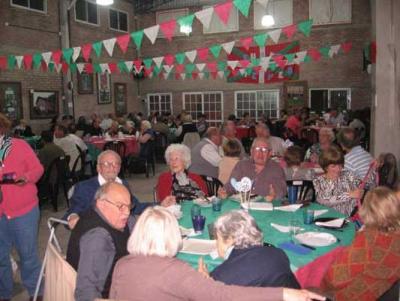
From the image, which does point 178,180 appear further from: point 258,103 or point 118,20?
point 118,20

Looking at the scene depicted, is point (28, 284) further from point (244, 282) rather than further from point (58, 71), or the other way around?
point (58, 71)

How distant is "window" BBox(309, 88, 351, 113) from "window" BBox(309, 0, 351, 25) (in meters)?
2.16

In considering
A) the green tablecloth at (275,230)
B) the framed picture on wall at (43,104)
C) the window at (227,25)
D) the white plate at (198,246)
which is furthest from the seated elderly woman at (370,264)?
the window at (227,25)

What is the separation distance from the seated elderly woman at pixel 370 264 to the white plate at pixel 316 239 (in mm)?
278

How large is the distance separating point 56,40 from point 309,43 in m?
7.83

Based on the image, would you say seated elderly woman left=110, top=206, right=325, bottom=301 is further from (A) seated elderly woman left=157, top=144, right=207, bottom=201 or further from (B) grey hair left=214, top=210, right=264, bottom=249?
(A) seated elderly woman left=157, top=144, right=207, bottom=201

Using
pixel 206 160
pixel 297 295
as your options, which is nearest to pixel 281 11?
pixel 206 160

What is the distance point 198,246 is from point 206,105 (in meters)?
13.3

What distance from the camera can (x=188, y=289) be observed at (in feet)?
5.41

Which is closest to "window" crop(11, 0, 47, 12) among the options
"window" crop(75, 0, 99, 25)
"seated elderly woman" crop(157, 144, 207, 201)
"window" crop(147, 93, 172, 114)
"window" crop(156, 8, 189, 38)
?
"window" crop(75, 0, 99, 25)

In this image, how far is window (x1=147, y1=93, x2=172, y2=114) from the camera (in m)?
16.1

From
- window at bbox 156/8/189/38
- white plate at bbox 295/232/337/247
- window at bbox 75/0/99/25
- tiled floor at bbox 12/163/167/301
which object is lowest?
tiled floor at bbox 12/163/167/301

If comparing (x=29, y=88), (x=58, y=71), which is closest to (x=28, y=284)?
(x=29, y=88)

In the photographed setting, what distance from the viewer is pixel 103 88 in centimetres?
1396
